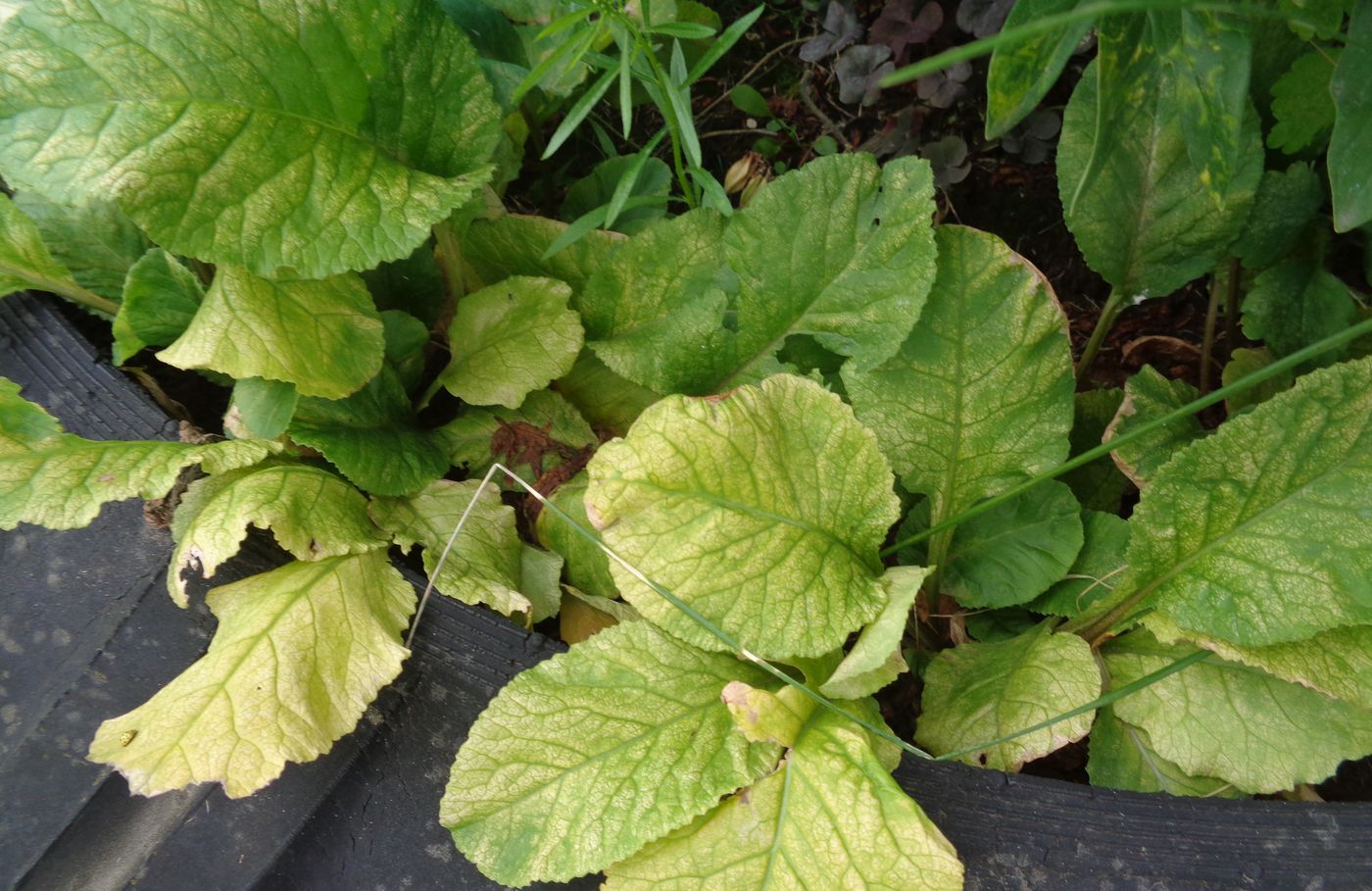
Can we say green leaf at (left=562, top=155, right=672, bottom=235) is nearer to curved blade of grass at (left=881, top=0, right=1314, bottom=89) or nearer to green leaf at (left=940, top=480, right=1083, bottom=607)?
green leaf at (left=940, top=480, right=1083, bottom=607)

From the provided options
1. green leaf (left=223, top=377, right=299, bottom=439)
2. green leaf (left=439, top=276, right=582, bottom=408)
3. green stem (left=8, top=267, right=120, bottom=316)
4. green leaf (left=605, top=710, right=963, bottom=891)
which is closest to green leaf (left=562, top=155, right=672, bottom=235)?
green leaf (left=439, top=276, right=582, bottom=408)

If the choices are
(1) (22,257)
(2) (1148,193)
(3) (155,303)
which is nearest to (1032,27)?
(2) (1148,193)

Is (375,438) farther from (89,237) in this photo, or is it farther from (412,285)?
(89,237)

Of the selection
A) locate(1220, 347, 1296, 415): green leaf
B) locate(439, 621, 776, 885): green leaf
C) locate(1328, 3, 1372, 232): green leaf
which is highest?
locate(1328, 3, 1372, 232): green leaf

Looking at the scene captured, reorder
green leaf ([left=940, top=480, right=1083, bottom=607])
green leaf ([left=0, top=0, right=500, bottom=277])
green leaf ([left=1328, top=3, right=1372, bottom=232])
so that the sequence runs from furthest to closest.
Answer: green leaf ([left=940, top=480, right=1083, bottom=607]) → green leaf ([left=0, top=0, right=500, bottom=277]) → green leaf ([left=1328, top=3, right=1372, bottom=232])

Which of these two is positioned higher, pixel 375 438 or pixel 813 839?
pixel 375 438
